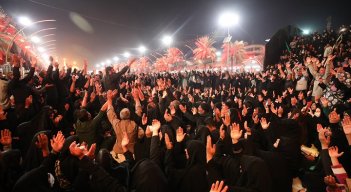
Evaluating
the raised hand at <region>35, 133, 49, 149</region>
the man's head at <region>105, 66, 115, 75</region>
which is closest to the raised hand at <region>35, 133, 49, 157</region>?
the raised hand at <region>35, 133, 49, 149</region>

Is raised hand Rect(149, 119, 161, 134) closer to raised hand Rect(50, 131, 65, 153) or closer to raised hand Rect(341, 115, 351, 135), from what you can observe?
raised hand Rect(50, 131, 65, 153)

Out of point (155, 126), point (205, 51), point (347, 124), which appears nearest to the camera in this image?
point (347, 124)

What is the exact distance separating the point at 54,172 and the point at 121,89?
27.9ft

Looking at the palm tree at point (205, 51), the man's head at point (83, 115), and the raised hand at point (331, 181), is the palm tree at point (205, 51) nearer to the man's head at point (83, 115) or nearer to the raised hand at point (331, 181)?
the man's head at point (83, 115)

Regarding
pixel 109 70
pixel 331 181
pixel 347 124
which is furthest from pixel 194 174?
pixel 109 70

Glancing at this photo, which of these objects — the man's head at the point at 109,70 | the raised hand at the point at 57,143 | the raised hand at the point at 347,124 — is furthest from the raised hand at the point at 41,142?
the man's head at the point at 109,70

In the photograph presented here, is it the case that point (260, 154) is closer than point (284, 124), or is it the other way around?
point (260, 154)

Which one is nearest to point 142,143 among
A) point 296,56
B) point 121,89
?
point 121,89

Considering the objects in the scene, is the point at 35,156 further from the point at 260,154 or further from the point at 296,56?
the point at 296,56

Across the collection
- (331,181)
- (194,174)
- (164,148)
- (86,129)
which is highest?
(86,129)

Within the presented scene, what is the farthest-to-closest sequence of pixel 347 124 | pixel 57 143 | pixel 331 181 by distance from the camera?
pixel 347 124 → pixel 331 181 → pixel 57 143

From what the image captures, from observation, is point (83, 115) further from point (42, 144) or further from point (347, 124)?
point (347, 124)

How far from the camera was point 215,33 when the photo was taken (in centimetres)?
8588

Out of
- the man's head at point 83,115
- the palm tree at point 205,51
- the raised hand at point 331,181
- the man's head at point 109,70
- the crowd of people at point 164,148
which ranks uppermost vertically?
the palm tree at point 205,51
